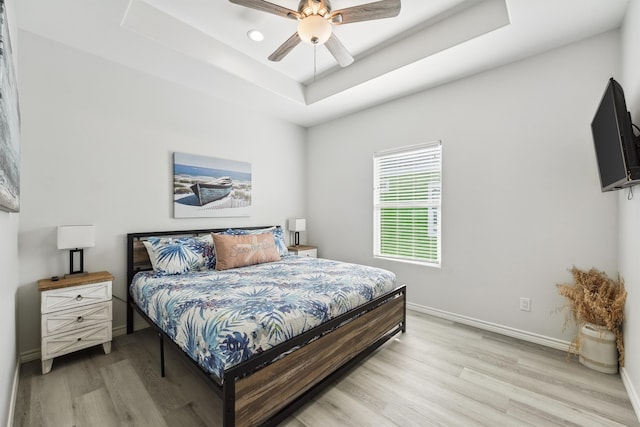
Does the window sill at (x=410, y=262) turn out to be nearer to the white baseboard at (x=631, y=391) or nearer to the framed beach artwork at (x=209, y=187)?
the white baseboard at (x=631, y=391)

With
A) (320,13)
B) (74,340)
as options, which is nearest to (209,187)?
(74,340)

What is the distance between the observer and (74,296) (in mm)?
2258

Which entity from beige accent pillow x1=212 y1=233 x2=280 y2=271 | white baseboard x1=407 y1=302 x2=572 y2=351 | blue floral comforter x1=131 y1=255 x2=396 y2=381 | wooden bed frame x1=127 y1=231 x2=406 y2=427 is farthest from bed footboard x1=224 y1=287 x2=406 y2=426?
beige accent pillow x1=212 y1=233 x2=280 y2=271

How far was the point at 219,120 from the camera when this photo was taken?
143 inches

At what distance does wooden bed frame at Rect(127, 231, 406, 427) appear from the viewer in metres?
1.41

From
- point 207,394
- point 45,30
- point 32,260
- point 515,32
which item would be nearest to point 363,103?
point 515,32

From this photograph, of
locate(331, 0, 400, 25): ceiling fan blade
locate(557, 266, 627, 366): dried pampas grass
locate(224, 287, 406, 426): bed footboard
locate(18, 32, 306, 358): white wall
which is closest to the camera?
locate(224, 287, 406, 426): bed footboard

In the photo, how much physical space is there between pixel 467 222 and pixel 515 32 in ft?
5.87

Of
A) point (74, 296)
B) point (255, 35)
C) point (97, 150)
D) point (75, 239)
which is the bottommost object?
point (74, 296)

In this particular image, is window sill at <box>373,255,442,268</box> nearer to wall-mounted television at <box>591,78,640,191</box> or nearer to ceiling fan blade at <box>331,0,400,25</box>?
wall-mounted television at <box>591,78,640,191</box>

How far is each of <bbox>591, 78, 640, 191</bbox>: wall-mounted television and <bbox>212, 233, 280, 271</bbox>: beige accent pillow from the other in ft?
9.65

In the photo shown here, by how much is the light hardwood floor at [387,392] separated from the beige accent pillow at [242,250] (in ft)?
3.15

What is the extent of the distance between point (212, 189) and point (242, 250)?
1.02m

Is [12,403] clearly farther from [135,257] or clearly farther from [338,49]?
[338,49]
